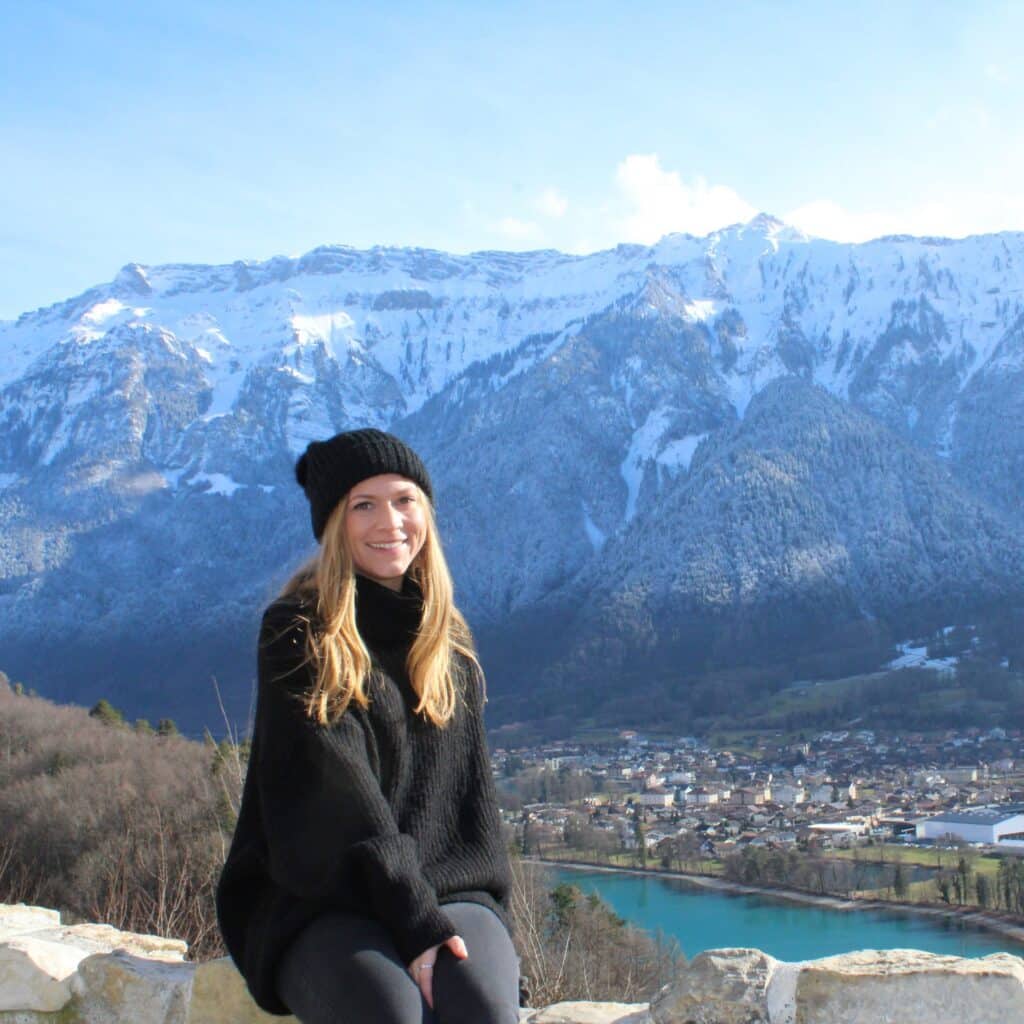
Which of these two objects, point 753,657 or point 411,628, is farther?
point 753,657

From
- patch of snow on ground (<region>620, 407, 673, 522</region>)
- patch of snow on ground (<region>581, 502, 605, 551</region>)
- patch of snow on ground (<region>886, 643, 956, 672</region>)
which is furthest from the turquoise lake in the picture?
patch of snow on ground (<region>620, 407, 673, 522</region>)

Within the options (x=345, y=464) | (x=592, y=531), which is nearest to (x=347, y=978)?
(x=345, y=464)

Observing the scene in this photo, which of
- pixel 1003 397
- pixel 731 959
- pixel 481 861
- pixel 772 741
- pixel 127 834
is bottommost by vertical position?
pixel 772 741

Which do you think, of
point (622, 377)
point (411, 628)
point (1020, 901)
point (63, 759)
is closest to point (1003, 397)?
point (622, 377)

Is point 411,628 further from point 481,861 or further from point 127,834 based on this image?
point 127,834

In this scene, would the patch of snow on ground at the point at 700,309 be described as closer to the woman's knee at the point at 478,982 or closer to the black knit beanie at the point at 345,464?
the black knit beanie at the point at 345,464

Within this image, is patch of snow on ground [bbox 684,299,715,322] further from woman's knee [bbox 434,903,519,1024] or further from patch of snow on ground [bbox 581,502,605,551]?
woman's knee [bbox 434,903,519,1024]

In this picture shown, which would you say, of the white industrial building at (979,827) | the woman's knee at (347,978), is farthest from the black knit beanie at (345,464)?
the white industrial building at (979,827)
